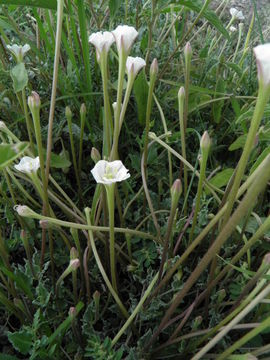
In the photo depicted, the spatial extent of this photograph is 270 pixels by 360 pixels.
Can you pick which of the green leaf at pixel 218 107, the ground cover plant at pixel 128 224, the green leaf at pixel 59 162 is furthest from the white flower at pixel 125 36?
the green leaf at pixel 218 107

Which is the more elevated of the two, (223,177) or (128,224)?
(223,177)

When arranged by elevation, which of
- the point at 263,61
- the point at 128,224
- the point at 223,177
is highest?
the point at 263,61

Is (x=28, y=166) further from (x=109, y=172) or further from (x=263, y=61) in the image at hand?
(x=263, y=61)

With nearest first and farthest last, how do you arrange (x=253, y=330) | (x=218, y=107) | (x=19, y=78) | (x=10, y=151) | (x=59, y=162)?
(x=10, y=151) < (x=253, y=330) < (x=19, y=78) < (x=59, y=162) < (x=218, y=107)

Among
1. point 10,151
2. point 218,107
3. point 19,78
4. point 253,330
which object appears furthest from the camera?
point 218,107

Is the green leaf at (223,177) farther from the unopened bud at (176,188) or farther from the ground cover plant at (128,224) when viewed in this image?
the unopened bud at (176,188)

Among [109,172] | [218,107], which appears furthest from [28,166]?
[218,107]

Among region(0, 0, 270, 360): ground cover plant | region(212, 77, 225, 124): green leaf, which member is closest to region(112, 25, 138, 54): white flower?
region(0, 0, 270, 360): ground cover plant
